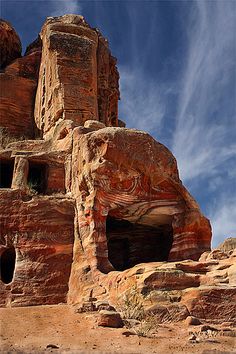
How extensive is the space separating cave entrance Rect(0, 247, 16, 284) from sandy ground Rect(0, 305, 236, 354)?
6.19 m

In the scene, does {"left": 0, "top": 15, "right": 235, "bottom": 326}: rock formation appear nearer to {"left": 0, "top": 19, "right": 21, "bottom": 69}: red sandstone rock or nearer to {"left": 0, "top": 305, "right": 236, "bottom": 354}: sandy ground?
{"left": 0, "top": 305, "right": 236, "bottom": 354}: sandy ground

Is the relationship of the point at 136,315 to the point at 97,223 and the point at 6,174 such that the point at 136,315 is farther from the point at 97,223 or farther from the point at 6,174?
the point at 6,174

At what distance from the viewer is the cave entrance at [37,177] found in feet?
75.5

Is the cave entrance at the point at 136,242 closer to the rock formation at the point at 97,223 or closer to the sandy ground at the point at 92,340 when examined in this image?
the rock formation at the point at 97,223

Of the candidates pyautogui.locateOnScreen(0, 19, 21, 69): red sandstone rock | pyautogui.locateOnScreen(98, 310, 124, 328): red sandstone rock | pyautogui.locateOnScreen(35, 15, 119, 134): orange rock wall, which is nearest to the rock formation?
pyautogui.locateOnScreen(98, 310, 124, 328): red sandstone rock

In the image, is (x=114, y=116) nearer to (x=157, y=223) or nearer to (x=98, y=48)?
(x=98, y=48)

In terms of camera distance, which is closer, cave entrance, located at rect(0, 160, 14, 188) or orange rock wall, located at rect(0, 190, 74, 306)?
orange rock wall, located at rect(0, 190, 74, 306)

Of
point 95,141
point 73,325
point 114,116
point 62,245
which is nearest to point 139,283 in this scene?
point 73,325

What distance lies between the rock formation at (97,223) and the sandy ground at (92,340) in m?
1.54

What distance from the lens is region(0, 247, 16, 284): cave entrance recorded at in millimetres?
19967

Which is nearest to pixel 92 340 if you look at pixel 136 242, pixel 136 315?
pixel 136 315

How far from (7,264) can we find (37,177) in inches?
210

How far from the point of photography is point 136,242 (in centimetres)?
2297

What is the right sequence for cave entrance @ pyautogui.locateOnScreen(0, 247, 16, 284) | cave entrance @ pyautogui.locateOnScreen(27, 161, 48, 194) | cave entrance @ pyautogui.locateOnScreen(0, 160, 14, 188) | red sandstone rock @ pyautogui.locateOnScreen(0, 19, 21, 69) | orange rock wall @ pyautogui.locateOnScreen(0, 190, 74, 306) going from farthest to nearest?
red sandstone rock @ pyautogui.locateOnScreen(0, 19, 21, 69), cave entrance @ pyautogui.locateOnScreen(0, 160, 14, 188), cave entrance @ pyautogui.locateOnScreen(27, 161, 48, 194), cave entrance @ pyautogui.locateOnScreen(0, 247, 16, 284), orange rock wall @ pyautogui.locateOnScreen(0, 190, 74, 306)
